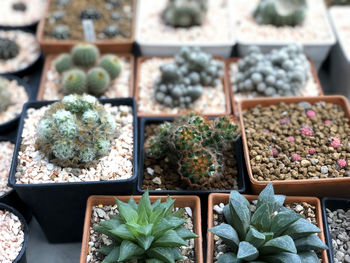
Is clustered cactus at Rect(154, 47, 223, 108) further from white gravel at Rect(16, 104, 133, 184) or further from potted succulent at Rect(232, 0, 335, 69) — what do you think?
white gravel at Rect(16, 104, 133, 184)

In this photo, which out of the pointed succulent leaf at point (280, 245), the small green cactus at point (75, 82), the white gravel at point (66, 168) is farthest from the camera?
the small green cactus at point (75, 82)

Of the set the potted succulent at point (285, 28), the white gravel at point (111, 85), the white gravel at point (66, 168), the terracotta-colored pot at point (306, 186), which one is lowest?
the white gravel at point (111, 85)

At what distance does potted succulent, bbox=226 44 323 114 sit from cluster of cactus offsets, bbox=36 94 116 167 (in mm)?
1039

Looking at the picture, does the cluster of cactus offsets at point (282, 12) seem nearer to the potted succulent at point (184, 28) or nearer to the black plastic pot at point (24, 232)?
the potted succulent at point (184, 28)

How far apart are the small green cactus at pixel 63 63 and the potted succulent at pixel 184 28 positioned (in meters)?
0.55

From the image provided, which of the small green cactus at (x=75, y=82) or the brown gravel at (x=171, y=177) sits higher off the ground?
the small green cactus at (x=75, y=82)

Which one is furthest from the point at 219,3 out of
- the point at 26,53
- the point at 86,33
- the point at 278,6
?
the point at 26,53

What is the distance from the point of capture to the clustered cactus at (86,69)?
8.92 ft

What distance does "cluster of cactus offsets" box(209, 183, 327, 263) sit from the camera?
173cm

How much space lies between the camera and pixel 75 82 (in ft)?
8.82

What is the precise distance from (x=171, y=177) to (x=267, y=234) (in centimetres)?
74

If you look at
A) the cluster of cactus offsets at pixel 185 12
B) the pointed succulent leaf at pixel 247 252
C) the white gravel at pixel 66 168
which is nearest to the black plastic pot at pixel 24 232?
the white gravel at pixel 66 168

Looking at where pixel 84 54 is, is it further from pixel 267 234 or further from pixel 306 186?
pixel 267 234

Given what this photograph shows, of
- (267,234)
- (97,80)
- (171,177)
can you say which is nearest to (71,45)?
(97,80)
